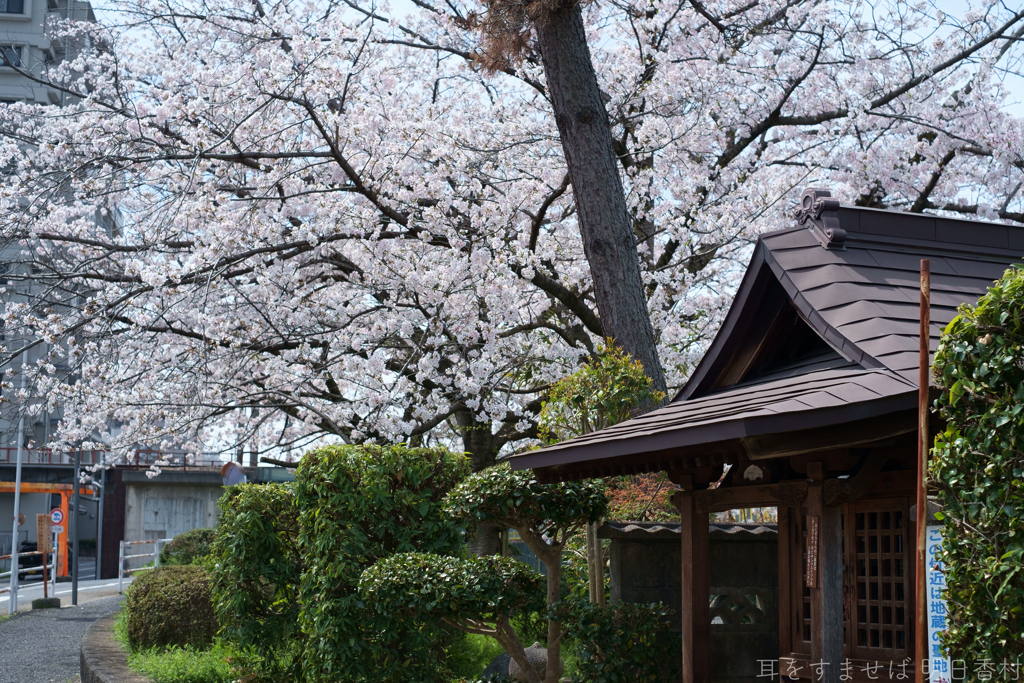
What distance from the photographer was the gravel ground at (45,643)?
1066 centimetres

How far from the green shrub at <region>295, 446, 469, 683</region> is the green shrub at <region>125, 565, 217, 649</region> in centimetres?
378

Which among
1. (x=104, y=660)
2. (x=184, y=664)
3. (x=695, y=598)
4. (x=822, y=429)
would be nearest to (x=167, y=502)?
(x=104, y=660)

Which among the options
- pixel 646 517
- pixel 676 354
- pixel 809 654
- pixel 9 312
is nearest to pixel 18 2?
pixel 9 312

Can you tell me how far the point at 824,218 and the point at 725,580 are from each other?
344cm

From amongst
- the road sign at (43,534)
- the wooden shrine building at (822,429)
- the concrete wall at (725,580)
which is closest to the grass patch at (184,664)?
the concrete wall at (725,580)

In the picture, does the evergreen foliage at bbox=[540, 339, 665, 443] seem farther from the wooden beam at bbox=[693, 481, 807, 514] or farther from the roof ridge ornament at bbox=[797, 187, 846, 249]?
the roof ridge ornament at bbox=[797, 187, 846, 249]

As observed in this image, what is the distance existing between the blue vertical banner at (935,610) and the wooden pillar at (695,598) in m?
2.44

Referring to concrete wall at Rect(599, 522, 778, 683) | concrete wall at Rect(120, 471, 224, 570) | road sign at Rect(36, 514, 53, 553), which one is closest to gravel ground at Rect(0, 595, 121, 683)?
road sign at Rect(36, 514, 53, 553)

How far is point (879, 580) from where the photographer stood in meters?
5.61

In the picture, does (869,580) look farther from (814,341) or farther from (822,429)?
(814,341)

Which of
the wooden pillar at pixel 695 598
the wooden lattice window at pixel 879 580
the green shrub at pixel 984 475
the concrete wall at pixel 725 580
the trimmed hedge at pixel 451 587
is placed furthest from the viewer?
the concrete wall at pixel 725 580

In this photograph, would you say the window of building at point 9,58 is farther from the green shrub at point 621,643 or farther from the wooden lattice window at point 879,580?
the wooden lattice window at point 879,580

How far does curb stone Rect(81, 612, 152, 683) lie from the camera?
29.4ft

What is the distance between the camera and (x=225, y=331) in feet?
42.3
